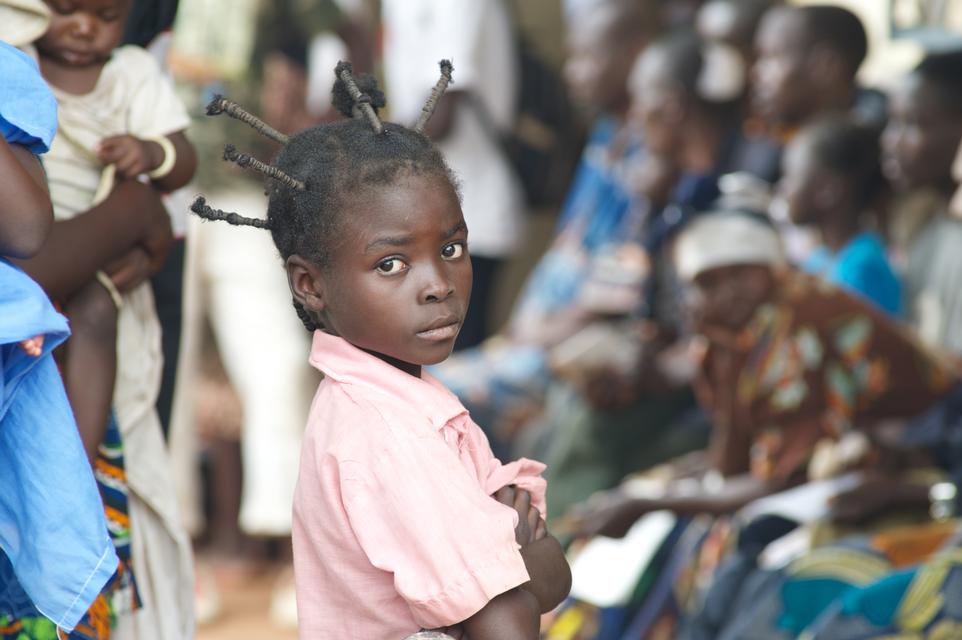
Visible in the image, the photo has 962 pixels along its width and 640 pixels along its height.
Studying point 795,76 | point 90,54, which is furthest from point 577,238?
point 90,54

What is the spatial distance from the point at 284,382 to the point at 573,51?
163 centimetres

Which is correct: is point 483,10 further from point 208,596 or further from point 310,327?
point 310,327

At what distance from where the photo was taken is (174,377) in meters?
2.54

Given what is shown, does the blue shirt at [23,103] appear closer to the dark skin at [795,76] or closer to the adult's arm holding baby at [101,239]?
the adult's arm holding baby at [101,239]

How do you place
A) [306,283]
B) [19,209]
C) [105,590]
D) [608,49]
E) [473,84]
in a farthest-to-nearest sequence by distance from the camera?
[473,84] < [608,49] < [105,590] < [306,283] < [19,209]

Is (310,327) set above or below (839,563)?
above

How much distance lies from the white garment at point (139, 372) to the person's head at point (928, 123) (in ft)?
8.32

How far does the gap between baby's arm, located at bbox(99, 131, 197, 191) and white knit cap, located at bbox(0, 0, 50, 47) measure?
19 centimetres

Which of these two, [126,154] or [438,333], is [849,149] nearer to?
[126,154]

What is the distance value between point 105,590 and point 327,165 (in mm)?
735

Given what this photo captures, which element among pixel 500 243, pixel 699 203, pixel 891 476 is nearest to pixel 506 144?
pixel 500 243

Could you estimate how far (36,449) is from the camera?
1.81 meters

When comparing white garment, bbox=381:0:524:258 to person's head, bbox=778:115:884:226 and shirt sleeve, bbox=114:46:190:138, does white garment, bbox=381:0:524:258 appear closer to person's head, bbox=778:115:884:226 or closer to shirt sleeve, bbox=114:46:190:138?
person's head, bbox=778:115:884:226

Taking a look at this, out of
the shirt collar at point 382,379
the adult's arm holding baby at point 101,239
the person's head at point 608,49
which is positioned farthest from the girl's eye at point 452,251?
the person's head at point 608,49
